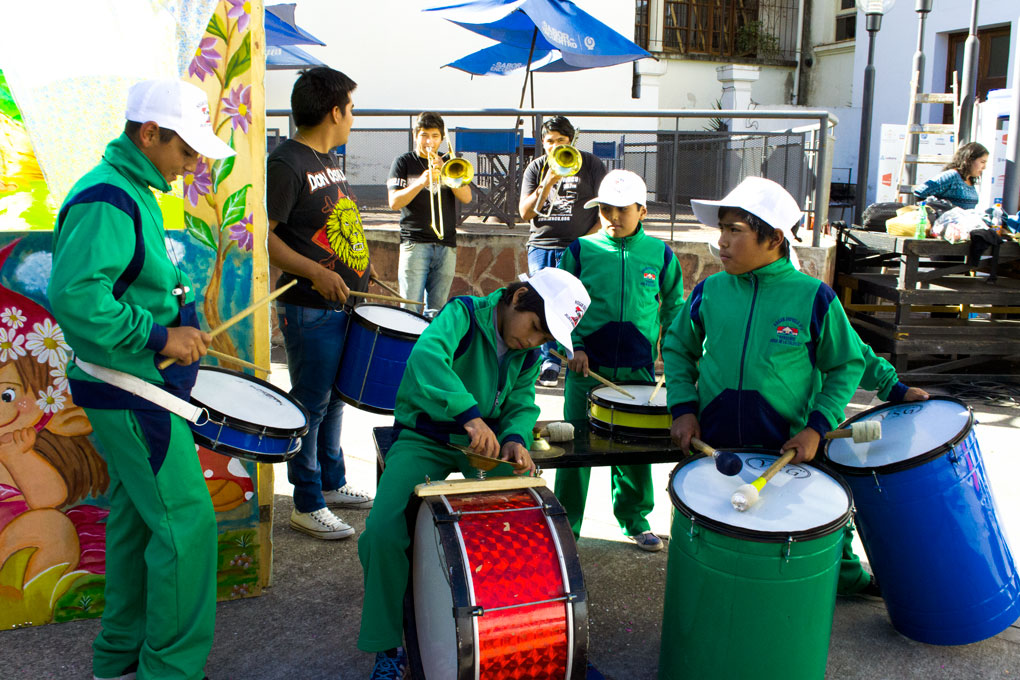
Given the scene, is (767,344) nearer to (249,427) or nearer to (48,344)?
(249,427)

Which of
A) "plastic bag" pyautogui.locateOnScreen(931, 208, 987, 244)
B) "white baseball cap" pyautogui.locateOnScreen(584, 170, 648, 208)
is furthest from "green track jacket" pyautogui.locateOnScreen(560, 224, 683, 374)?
"plastic bag" pyautogui.locateOnScreen(931, 208, 987, 244)

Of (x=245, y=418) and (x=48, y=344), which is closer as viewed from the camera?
(x=245, y=418)

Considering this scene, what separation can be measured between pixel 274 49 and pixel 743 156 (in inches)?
231

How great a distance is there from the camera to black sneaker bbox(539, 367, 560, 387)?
280 inches

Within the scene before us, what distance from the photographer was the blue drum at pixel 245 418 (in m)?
2.81

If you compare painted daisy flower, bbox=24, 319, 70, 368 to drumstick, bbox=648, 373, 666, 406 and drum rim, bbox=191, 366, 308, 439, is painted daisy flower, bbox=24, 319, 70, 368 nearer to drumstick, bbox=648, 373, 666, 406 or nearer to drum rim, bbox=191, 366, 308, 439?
drum rim, bbox=191, 366, 308, 439

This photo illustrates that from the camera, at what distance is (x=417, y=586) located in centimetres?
278

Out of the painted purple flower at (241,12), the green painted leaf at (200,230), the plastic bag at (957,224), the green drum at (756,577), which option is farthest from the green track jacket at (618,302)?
the plastic bag at (957,224)

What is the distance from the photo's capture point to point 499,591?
2.44m

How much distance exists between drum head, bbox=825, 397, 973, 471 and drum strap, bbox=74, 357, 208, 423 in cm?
236

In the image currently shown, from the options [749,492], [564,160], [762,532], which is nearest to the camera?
[762,532]

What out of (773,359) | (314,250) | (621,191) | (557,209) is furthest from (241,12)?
(557,209)

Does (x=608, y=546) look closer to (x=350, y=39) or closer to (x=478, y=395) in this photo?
(x=478, y=395)

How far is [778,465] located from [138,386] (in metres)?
2.03
